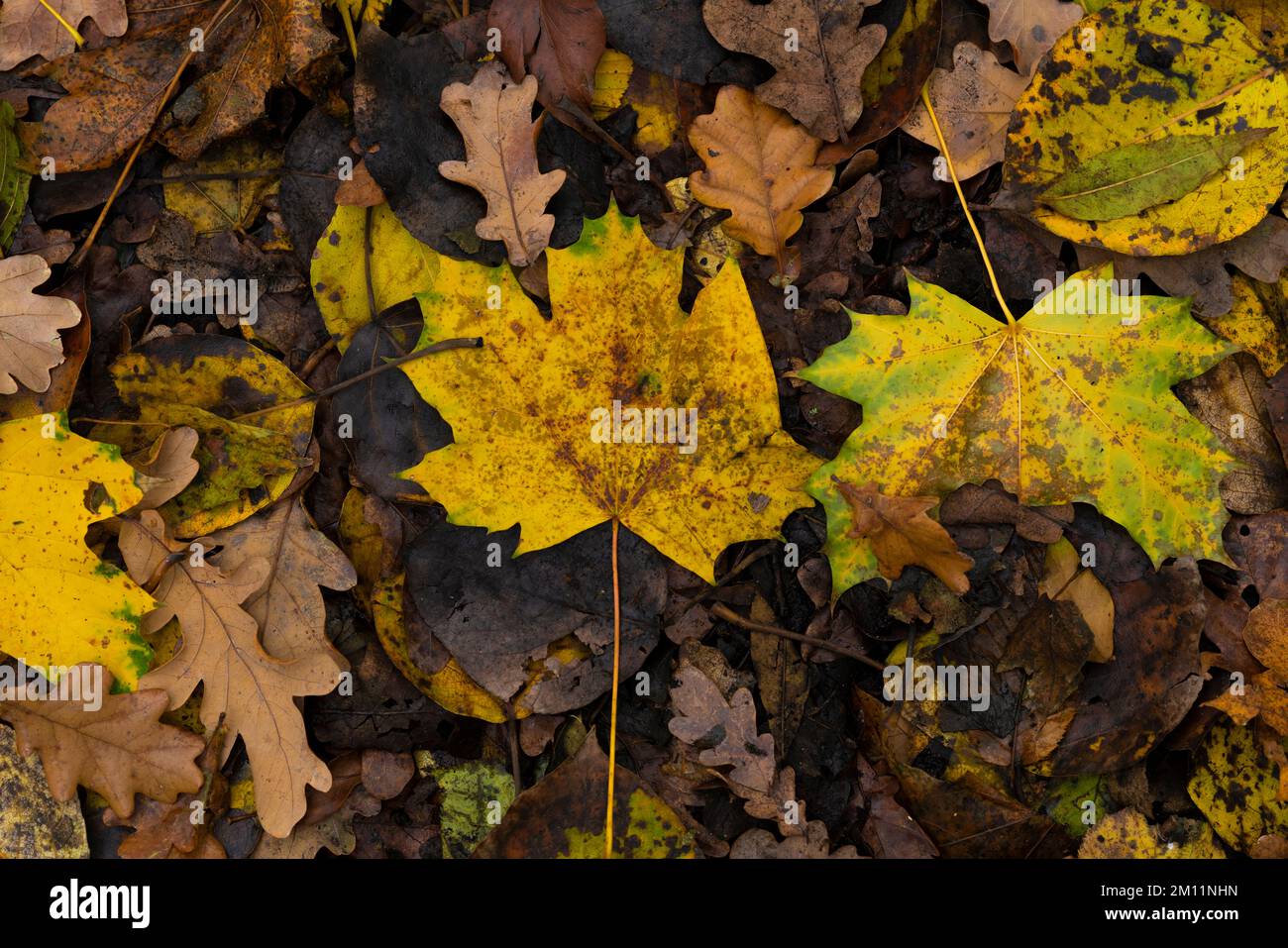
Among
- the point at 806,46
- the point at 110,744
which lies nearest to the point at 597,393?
the point at 806,46

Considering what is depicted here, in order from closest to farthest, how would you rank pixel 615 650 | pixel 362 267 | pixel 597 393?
pixel 597 393 < pixel 615 650 < pixel 362 267

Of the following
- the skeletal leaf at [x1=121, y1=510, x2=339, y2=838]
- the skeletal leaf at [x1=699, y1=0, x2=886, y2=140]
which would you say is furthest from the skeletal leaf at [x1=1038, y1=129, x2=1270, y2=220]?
the skeletal leaf at [x1=121, y1=510, x2=339, y2=838]

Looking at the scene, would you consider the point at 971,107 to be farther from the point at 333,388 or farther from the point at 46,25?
the point at 46,25

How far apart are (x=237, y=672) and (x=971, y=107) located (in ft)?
8.44

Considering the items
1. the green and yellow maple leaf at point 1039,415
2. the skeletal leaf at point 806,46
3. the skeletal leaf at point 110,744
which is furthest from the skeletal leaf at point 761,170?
the skeletal leaf at point 110,744

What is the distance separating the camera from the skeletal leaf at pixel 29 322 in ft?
8.30

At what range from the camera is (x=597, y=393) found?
2.41 meters

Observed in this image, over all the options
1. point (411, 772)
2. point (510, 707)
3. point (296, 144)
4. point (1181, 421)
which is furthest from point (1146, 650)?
point (296, 144)

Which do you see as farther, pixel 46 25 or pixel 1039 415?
pixel 46 25

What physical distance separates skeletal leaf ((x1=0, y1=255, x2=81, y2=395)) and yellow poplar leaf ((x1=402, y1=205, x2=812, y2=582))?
1005 mm

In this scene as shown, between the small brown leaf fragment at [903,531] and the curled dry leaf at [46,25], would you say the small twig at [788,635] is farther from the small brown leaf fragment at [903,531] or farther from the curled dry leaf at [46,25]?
the curled dry leaf at [46,25]

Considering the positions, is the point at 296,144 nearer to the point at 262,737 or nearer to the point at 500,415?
the point at 500,415

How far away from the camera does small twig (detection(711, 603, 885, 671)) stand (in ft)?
8.44

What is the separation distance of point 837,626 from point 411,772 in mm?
1267
